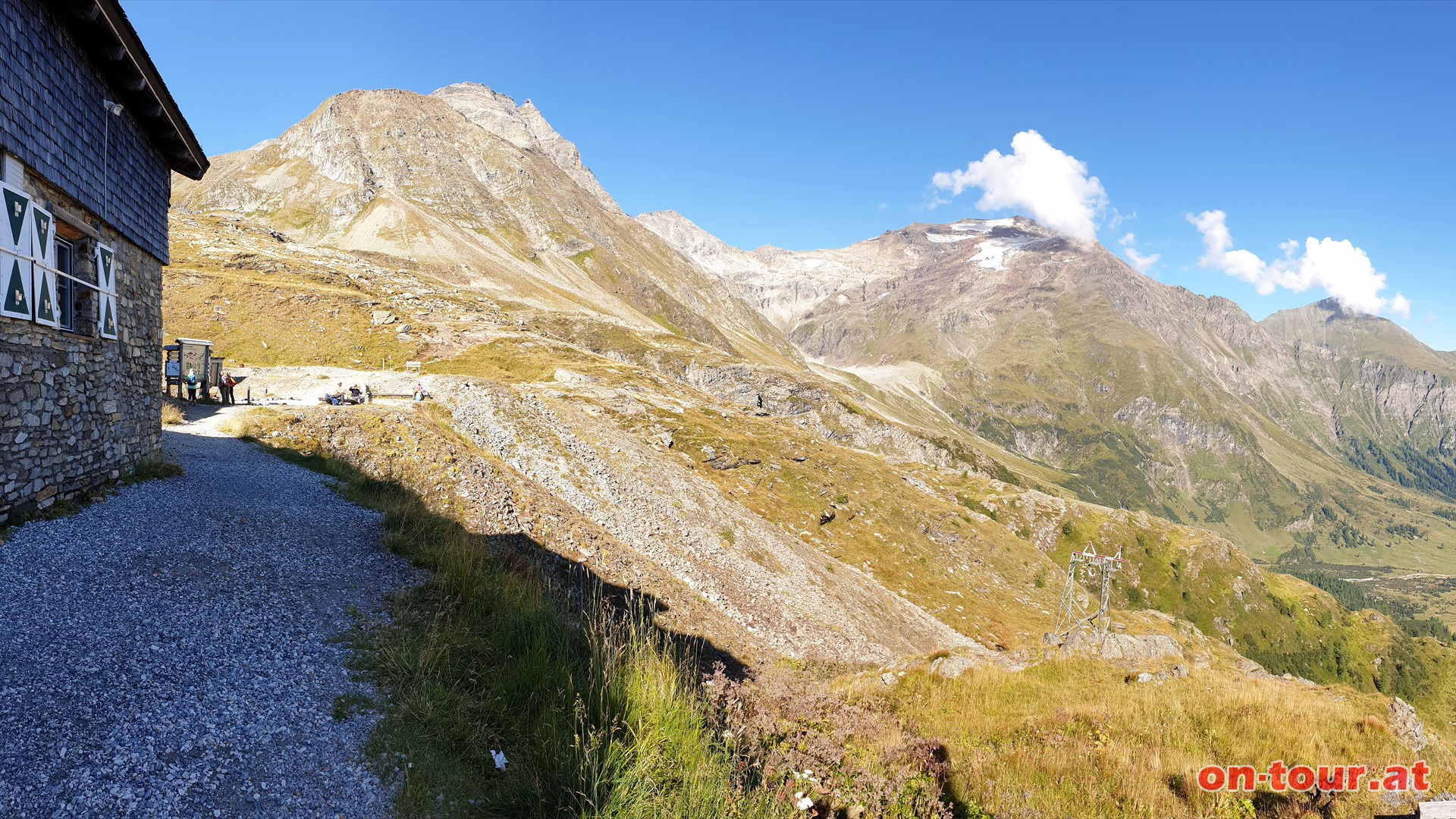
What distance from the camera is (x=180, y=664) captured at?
8.10 metres

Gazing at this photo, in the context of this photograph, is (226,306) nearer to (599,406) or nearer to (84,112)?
(599,406)

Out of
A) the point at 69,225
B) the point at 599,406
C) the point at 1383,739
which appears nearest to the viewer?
the point at 1383,739

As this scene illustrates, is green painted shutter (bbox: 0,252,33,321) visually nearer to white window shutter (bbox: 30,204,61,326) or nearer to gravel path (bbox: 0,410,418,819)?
white window shutter (bbox: 30,204,61,326)

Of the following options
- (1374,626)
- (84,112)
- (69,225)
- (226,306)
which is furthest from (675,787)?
(1374,626)


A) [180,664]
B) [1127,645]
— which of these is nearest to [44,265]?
[180,664]

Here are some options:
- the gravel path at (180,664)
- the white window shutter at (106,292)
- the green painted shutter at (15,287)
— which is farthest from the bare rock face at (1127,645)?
the white window shutter at (106,292)

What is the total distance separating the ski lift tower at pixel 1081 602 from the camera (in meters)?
35.9

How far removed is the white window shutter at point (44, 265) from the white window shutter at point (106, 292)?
169 cm

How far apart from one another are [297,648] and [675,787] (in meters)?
6.61

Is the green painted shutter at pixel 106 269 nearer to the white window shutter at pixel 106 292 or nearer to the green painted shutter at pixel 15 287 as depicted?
the white window shutter at pixel 106 292

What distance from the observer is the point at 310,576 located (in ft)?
38.4

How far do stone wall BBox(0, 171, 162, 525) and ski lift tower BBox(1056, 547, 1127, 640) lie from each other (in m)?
33.3

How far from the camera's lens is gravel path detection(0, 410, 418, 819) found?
6.06 m

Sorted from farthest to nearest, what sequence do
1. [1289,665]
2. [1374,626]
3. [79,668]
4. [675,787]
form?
[1374,626] → [1289,665] → [79,668] → [675,787]
